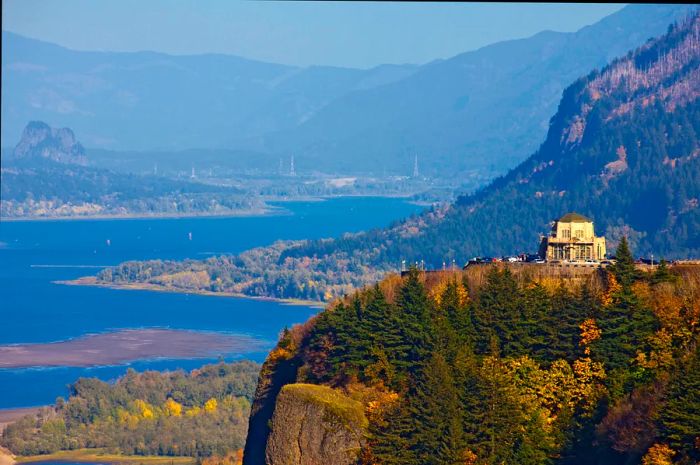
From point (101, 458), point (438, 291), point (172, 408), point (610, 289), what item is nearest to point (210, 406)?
point (172, 408)

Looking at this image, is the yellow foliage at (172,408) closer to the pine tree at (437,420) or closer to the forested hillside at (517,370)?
the forested hillside at (517,370)

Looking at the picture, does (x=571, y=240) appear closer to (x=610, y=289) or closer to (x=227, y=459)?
(x=610, y=289)

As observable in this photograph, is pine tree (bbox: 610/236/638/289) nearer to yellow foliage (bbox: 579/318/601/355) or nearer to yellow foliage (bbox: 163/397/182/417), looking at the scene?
yellow foliage (bbox: 579/318/601/355)

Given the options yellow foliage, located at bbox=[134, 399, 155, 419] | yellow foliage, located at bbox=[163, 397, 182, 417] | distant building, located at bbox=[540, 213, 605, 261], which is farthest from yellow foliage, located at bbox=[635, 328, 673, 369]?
yellow foliage, located at bbox=[163, 397, 182, 417]

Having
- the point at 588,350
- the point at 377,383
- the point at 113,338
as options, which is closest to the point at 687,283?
the point at 588,350

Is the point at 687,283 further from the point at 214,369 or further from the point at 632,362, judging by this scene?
the point at 214,369

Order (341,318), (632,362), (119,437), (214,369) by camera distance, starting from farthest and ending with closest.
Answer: (214,369) → (119,437) → (341,318) → (632,362)
